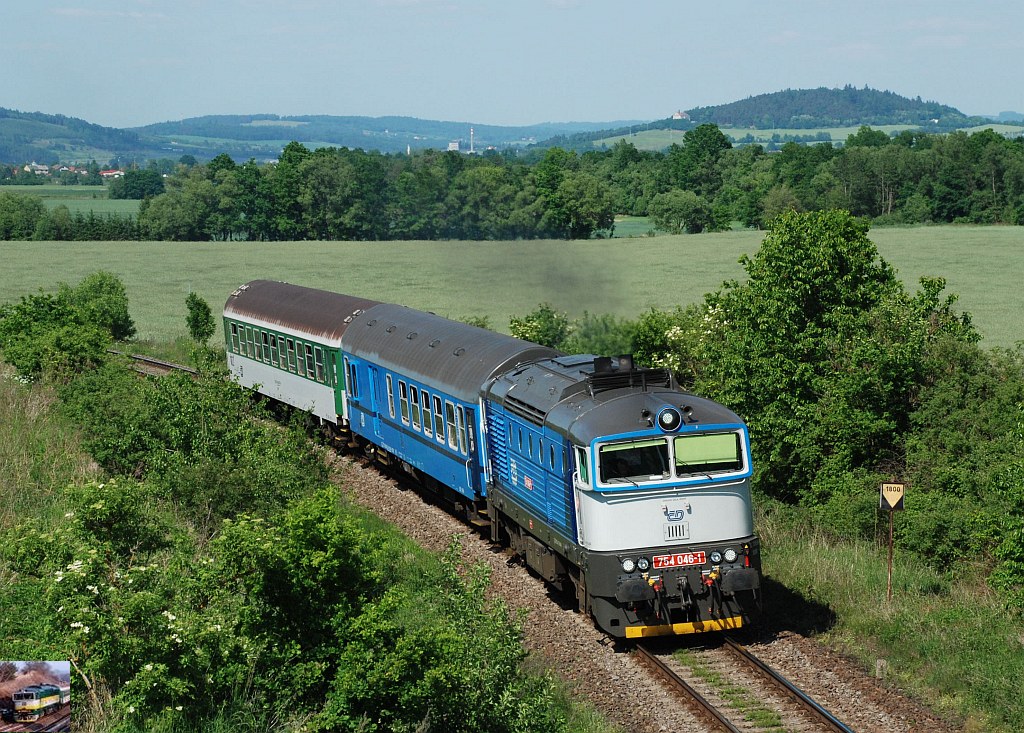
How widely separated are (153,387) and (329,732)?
12008 mm

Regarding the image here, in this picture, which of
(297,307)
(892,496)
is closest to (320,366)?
(297,307)

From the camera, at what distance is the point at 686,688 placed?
44.8 ft

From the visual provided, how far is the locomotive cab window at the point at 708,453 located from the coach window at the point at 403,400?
378 inches

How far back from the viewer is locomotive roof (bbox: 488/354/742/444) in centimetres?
1505

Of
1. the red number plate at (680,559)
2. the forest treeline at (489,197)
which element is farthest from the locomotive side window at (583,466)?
the forest treeline at (489,197)

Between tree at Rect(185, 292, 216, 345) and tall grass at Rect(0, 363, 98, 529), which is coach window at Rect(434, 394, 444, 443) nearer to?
tall grass at Rect(0, 363, 98, 529)

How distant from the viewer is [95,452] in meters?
20.7

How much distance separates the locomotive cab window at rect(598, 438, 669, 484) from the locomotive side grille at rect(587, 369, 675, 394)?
1.25m

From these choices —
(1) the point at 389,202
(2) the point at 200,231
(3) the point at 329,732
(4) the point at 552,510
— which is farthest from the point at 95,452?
(2) the point at 200,231

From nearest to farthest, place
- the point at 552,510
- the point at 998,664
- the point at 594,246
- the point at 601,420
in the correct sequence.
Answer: the point at 998,664, the point at 601,420, the point at 552,510, the point at 594,246

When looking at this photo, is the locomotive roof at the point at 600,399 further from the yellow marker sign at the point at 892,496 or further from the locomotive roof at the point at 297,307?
the locomotive roof at the point at 297,307

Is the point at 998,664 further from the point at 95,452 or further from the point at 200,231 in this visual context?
the point at 200,231

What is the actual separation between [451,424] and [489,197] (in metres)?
65.0

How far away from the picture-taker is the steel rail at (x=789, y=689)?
1255 cm
